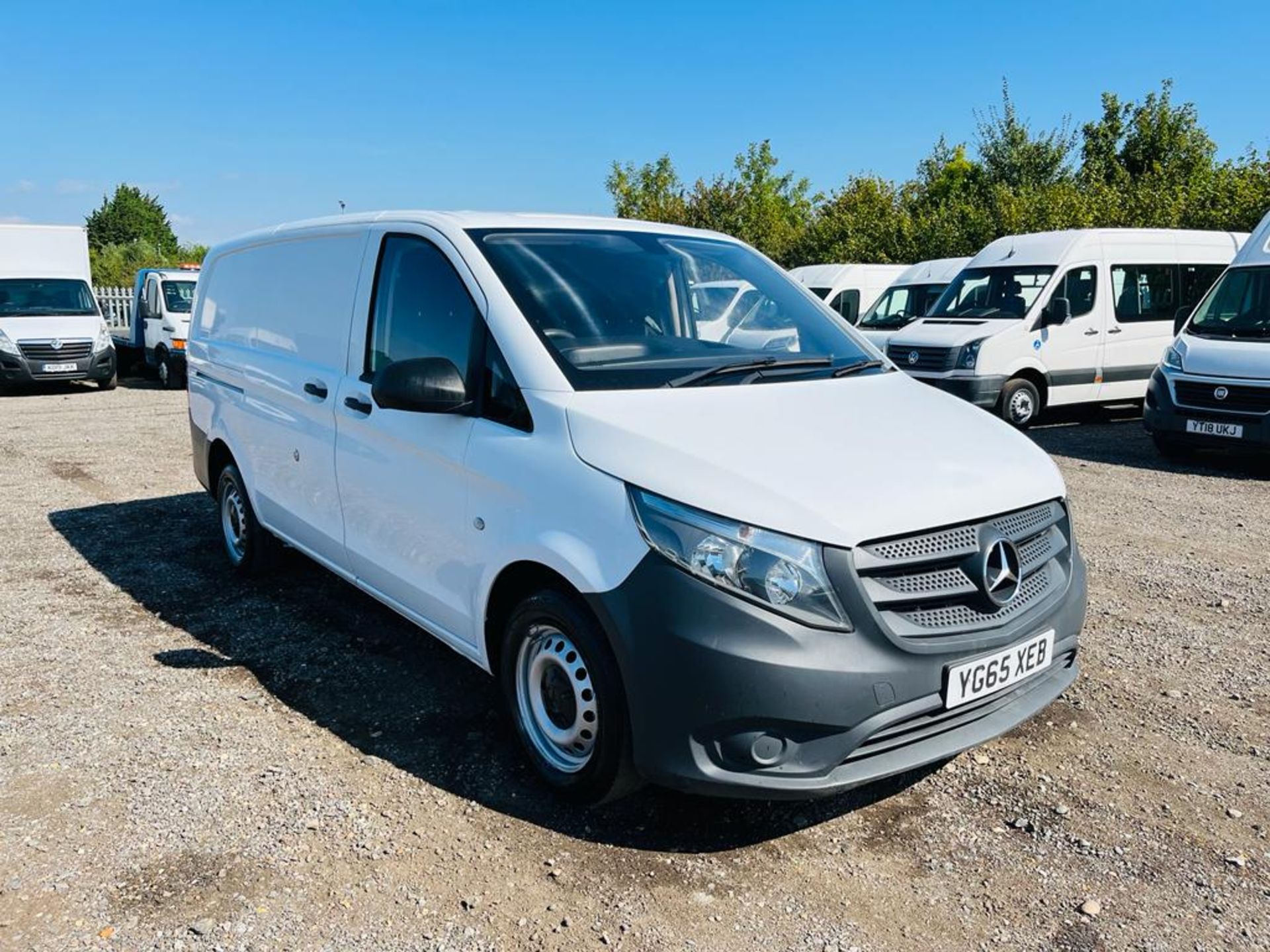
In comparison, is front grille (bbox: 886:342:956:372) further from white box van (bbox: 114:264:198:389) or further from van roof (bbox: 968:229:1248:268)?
white box van (bbox: 114:264:198:389)

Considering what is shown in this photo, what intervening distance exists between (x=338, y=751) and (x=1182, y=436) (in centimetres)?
871

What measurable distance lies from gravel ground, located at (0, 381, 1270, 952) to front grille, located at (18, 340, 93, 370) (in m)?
13.5

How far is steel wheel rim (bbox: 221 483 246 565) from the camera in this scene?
5824mm

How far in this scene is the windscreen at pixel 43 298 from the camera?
17281mm

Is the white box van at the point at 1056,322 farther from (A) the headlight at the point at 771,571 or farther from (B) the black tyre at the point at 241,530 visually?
(A) the headlight at the point at 771,571

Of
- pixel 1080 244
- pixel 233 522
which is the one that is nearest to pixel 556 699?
pixel 233 522

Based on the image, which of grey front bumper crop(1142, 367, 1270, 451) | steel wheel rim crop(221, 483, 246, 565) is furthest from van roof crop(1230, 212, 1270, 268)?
steel wheel rim crop(221, 483, 246, 565)

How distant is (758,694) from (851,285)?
16593mm

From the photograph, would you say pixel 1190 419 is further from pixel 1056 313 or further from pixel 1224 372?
pixel 1056 313

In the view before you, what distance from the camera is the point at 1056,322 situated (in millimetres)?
12438

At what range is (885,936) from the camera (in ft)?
8.87

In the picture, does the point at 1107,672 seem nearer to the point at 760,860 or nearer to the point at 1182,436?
the point at 760,860

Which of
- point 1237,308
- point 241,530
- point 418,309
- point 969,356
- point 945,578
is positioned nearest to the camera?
point 945,578

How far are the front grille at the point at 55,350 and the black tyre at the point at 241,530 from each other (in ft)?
42.9
